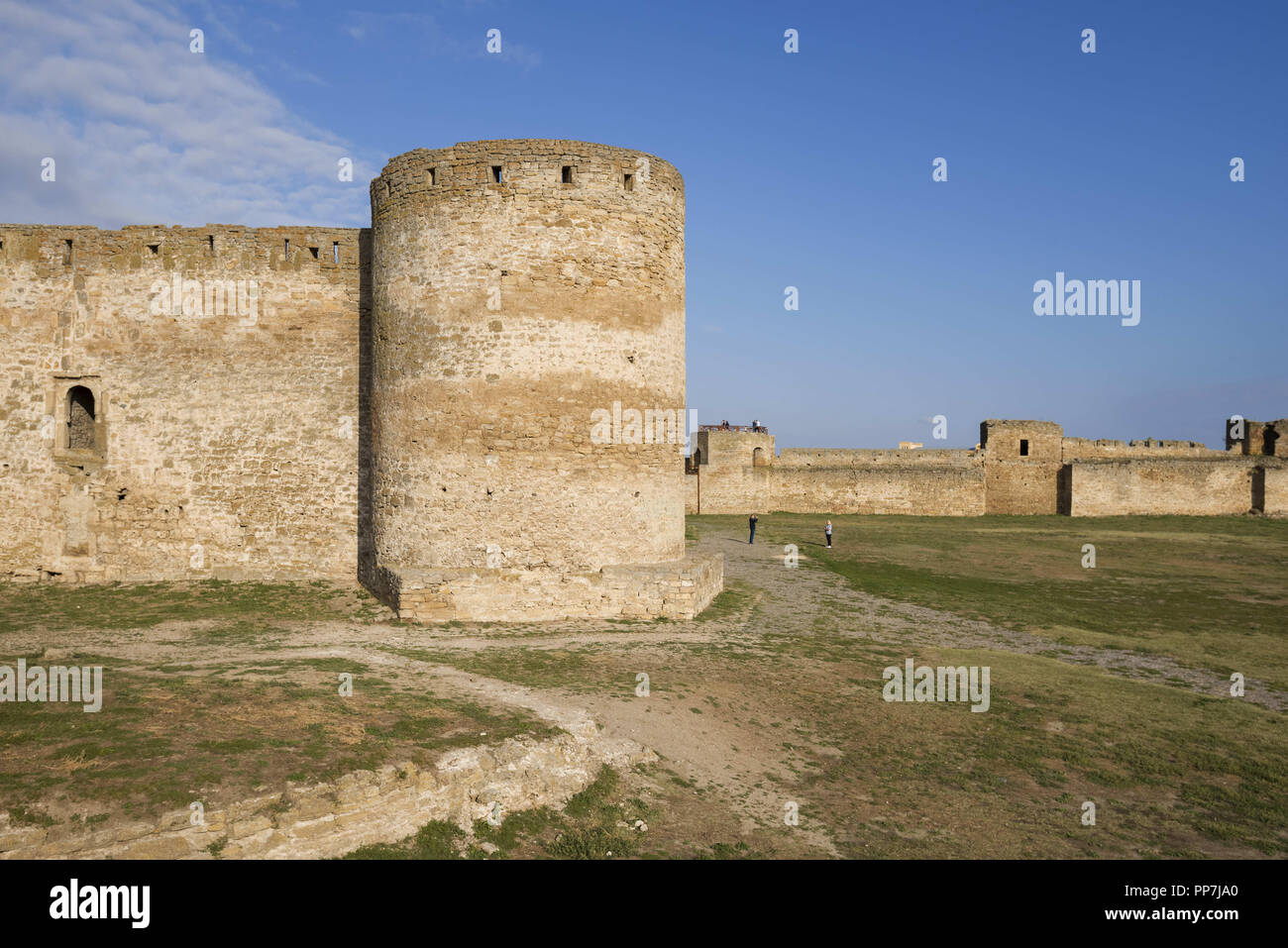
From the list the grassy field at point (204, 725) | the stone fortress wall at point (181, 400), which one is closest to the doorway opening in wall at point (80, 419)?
the stone fortress wall at point (181, 400)

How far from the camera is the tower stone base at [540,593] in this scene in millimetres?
12797

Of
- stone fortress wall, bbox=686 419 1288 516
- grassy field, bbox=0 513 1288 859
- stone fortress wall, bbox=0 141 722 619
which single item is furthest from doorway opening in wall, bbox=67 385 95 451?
stone fortress wall, bbox=686 419 1288 516

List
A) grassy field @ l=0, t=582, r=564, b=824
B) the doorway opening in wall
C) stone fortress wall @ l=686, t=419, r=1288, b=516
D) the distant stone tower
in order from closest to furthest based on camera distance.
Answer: grassy field @ l=0, t=582, r=564, b=824 < the distant stone tower < the doorway opening in wall < stone fortress wall @ l=686, t=419, r=1288, b=516

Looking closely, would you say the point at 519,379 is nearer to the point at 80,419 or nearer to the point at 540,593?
the point at 540,593

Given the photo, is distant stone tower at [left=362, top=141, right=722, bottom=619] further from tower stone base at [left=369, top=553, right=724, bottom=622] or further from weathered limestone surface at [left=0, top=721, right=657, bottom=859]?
weathered limestone surface at [left=0, top=721, right=657, bottom=859]

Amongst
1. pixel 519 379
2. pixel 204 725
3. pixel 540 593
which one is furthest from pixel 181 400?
pixel 204 725

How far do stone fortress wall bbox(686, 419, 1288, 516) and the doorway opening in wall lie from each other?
22.2m

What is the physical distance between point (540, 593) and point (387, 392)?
4.46 m

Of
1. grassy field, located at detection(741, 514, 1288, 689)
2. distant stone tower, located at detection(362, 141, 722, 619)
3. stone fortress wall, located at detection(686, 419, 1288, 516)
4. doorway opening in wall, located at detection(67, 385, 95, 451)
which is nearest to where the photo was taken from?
distant stone tower, located at detection(362, 141, 722, 619)

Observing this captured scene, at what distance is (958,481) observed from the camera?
3494cm

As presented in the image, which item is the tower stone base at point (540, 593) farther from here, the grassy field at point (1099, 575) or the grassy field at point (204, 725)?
the grassy field at point (1099, 575)

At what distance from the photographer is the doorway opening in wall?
605 inches

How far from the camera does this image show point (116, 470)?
1512cm
